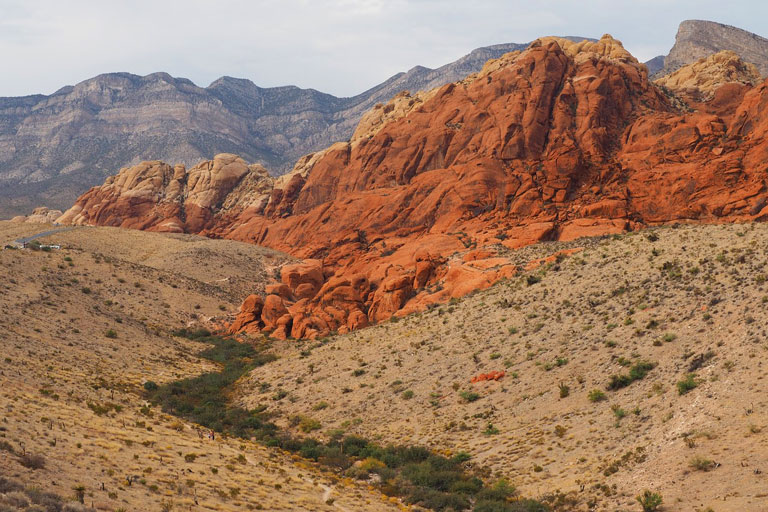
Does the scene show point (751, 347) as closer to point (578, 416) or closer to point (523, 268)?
point (578, 416)

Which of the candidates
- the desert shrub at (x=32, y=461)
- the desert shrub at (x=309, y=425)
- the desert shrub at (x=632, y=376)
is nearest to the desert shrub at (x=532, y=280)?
the desert shrub at (x=632, y=376)

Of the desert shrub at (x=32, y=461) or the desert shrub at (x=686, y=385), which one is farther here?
the desert shrub at (x=686, y=385)

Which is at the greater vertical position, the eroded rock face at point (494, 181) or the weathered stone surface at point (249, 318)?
the eroded rock face at point (494, 181)

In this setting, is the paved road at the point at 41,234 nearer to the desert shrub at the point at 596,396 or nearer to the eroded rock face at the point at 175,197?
the eroded rock face at the point at 175,197

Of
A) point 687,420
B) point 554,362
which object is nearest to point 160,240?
point 554,362

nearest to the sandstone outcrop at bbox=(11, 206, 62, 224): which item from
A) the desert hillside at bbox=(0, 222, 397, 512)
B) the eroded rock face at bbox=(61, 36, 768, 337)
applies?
the eroded rock face at bbox=(61, 36, 768, 337)

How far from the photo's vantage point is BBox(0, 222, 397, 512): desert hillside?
18328 mm

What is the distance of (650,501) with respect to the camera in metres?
17.6

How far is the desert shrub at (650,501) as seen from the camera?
1753 centimetres

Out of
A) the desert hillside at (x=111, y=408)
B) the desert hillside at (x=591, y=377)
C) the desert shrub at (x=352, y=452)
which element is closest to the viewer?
Answer: the desert hillside at (x=111, y=408)

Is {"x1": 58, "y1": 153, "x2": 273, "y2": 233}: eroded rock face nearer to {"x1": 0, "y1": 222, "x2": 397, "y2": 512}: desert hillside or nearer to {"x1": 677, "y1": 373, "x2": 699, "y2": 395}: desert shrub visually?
{"x1": 0, "y1": 222, "x2": 397, "y2": 512}: desert hillside

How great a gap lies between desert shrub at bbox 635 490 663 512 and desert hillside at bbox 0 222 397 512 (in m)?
9.47

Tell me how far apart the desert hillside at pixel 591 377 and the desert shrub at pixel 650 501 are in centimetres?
36

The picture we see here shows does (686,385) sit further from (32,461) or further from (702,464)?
(32,461)
